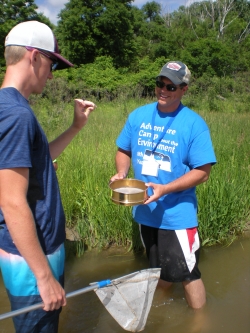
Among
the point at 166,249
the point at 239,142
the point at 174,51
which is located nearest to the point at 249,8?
the point at 174,51

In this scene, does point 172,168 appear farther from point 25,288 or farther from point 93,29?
point 93,29

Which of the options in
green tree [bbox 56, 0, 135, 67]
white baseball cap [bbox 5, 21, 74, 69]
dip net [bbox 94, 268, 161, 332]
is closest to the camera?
white baseball cap [bbox 5, 21, 74, 69]

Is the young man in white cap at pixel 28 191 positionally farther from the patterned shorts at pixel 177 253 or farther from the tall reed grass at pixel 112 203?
the tall reed grass at pixel 112 203

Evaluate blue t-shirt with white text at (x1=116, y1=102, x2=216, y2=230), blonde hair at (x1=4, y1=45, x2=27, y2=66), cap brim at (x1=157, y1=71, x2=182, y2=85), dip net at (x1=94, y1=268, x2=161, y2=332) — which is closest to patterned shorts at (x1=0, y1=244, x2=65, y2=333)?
dip net at (x1=94, y1=268, x2=161, y2=332)

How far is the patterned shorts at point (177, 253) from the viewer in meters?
2.58

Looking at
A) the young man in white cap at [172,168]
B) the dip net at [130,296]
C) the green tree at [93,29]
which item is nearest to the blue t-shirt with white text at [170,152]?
the young man in white cap at [172,168]

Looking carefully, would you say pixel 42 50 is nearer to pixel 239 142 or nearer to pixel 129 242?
pixel 129 242

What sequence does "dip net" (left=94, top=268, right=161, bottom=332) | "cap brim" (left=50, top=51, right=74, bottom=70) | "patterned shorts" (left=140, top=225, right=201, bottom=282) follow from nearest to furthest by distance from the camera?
"cap brim" (left=50, top=51, right=74, bottom=70) → "dip net" (left=94, top=268, right=161, bottom=332) → "patterned shorts" (left=140, top=225, right=201, bottom=282)

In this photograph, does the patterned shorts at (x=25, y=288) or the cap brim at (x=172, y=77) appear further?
the cap brim at (x=172, y=77)

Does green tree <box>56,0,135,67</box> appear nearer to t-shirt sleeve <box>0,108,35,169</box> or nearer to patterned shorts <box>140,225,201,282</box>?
patterned shorts <box>140,225,201,282</box>

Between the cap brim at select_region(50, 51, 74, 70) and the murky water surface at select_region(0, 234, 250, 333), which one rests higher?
the cap brim at select_region(50, 51, 74, 70)

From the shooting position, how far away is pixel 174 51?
94.7 feet

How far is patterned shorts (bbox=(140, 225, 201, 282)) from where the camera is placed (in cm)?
258

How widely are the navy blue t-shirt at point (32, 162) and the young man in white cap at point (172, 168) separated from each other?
0.87 meters
